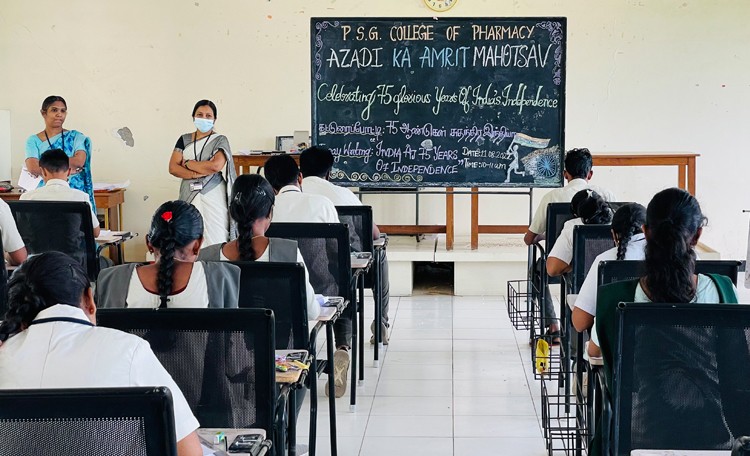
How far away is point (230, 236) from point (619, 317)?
4.97 m

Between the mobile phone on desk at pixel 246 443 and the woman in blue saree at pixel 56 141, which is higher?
the woman in blue saree at pixel 56 141

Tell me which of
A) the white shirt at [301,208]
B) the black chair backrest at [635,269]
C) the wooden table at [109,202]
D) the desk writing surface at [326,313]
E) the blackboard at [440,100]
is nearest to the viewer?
the black chair backrest at [635,269]

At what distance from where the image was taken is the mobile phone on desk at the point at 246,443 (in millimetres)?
2215

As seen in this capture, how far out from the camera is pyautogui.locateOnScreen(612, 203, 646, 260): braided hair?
3967mm

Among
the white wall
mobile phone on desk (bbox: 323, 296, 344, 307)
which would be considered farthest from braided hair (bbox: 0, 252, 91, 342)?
the white wall

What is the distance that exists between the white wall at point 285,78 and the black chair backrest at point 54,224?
392 cm

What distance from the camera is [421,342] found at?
6.42 m

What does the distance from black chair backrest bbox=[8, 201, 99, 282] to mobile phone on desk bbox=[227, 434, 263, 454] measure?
3.22 metres

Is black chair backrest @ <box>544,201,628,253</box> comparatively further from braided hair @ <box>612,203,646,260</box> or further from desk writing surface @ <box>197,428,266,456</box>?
desk writing surface @ <box>197,428,266,456</box>

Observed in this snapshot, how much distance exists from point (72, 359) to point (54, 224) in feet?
11.3

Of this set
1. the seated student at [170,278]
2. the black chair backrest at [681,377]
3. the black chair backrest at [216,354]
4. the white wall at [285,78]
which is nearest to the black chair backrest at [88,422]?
the black chair backrest at [216,354]

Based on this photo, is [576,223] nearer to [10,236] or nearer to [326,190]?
[326,190]

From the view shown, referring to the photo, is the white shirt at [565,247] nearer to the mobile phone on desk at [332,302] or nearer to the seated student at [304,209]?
the seated student at [304,209]

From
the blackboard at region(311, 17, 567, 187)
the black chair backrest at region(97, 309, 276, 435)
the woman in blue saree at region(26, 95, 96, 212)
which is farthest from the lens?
the blackboard at region(311, 17, 567, 187)
